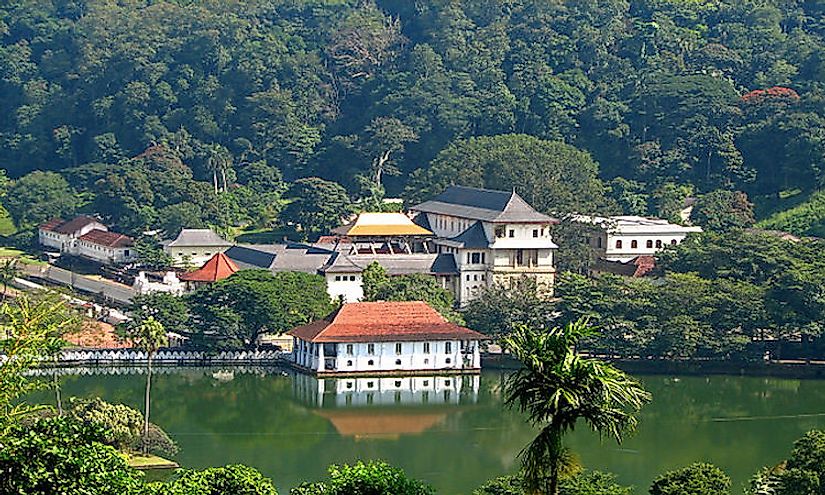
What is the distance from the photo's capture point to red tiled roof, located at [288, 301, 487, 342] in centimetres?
4262

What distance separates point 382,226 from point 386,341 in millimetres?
14622

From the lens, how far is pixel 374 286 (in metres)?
47.2

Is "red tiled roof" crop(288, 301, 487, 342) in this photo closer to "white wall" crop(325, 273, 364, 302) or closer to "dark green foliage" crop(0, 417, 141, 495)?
"white wall" crop(325, 273, 364, 302)

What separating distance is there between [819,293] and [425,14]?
44368mm

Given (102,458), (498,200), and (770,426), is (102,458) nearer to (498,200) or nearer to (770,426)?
(770,426)

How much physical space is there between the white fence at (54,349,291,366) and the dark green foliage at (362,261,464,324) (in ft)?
10.9

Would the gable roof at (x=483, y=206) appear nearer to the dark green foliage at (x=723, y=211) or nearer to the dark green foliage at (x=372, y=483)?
the dark green foliage at (x=723, y=211)

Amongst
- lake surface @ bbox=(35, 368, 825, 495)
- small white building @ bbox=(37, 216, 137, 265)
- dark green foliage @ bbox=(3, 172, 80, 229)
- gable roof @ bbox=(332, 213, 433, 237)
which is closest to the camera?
lake surface @ bbox=(35, 368, 825, 495)

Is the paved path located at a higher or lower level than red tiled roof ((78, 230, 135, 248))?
lower

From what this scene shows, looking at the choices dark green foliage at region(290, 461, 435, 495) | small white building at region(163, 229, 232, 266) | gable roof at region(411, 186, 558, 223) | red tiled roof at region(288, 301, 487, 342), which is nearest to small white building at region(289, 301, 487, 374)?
red tiled roof at region(288, 301, 487, 342)

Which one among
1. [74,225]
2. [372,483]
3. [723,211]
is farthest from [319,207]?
[372,483]

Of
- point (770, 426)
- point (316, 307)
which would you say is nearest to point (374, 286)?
point (316, 307)

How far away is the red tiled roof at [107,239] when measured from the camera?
59.7 meters

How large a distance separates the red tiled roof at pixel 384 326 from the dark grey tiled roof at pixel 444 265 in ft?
26.3
